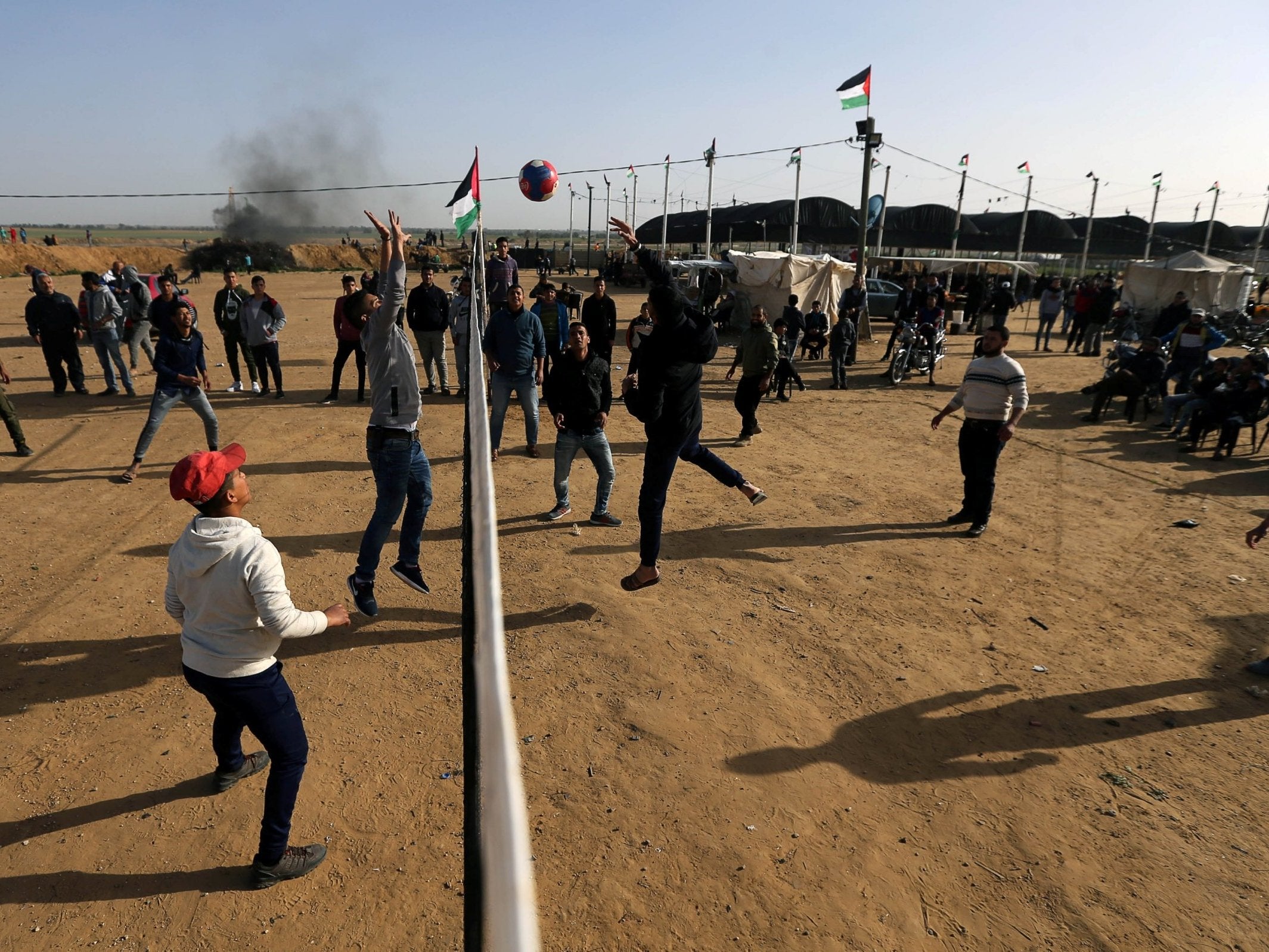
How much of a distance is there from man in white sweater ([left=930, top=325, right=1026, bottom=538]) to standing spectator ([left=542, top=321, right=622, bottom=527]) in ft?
10.4

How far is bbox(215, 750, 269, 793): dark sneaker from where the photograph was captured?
137 inches

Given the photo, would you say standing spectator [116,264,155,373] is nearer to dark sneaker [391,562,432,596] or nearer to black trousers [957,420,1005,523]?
dark sneaker [391,562,432,596]

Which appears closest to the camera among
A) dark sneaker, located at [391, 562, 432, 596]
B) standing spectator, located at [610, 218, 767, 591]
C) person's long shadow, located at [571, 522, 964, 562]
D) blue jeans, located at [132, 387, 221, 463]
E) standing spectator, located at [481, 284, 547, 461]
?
standing spectator, located at [610, 218, 767, 591]

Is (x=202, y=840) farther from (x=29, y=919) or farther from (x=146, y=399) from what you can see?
(x=146, y=399)

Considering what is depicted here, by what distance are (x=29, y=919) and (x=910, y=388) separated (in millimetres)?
14302

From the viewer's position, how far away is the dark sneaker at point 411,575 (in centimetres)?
513

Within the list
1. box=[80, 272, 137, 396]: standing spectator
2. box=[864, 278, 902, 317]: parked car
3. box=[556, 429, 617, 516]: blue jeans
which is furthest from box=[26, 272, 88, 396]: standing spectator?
box=[864, 278, 902, 317]: parked car

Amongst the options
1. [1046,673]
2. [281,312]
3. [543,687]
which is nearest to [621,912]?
[543,687]

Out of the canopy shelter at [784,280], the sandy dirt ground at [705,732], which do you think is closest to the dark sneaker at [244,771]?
the sandy dirt ground at [705,732]

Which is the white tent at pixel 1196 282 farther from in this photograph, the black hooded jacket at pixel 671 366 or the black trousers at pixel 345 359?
the black hooded jacket at pixel 671 366

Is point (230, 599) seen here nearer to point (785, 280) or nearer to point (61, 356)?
point (61, 356)

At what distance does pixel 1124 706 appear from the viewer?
438 centimetres

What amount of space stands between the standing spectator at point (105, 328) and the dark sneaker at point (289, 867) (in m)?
10.3

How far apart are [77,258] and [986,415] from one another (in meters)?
54.5
